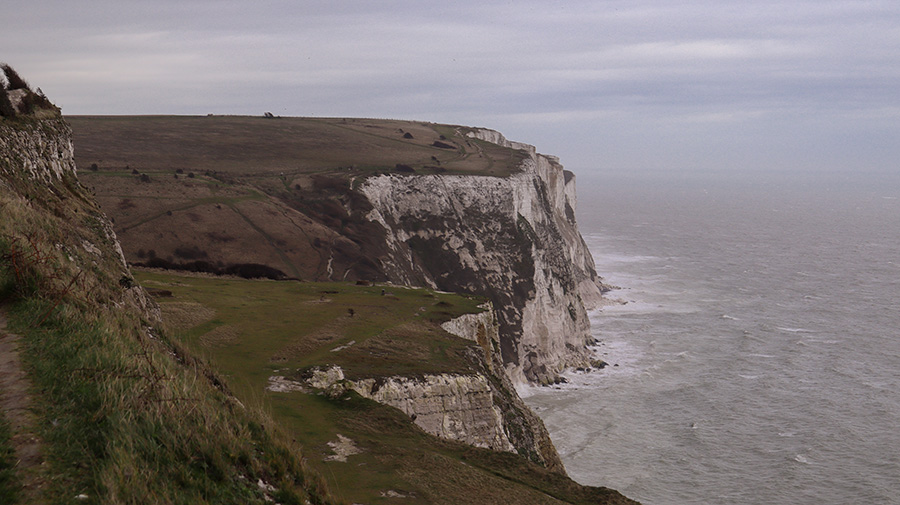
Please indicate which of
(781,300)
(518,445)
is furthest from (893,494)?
(781,300)

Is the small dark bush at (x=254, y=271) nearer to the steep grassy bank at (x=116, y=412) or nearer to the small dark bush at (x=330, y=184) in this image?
the small dark bush at (x=330, y=184)

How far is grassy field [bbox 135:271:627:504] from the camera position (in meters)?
20.0

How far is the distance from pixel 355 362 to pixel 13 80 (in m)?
19.0

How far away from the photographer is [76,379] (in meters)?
10.8

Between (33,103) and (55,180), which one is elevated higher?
(33,103)

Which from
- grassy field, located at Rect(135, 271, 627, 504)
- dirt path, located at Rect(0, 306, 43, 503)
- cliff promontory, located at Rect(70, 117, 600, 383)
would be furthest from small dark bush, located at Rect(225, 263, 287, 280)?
dirt path, located at Rect(0, 306, 43, 503)

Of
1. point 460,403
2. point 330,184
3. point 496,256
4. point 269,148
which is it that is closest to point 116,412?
point 460,403

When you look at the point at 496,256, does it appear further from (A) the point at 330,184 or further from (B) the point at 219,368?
(B) the point at 219,368

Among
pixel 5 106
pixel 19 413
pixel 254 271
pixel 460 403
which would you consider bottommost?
pixel 460 403

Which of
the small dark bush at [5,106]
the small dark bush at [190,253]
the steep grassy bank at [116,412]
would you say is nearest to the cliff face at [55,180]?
the small dark bush at [5,106]

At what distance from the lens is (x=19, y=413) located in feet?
32.3

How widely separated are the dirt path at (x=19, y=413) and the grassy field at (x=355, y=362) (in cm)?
435

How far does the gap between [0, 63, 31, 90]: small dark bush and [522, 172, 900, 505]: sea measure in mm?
38141

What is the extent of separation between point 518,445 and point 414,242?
51.3 meters
